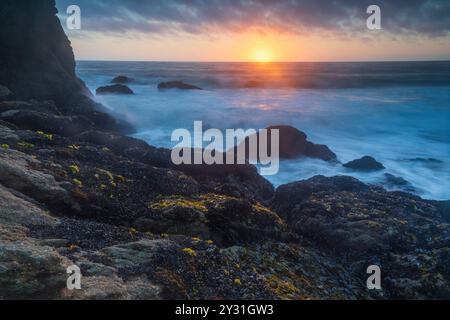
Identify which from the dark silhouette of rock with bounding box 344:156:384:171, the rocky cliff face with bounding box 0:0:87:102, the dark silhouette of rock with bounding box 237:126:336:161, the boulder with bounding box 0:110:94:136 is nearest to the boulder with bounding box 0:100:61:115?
the boulder with bounding box 0:110:94:136

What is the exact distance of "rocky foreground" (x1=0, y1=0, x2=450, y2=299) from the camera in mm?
11281

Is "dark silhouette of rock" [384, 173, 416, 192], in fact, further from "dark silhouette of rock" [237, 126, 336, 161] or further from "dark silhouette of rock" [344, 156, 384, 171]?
"dark silhouette of rock" [237, 126, 336, 161]

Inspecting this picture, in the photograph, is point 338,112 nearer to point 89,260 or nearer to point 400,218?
point 400,218

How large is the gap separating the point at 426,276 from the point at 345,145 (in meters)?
35.4

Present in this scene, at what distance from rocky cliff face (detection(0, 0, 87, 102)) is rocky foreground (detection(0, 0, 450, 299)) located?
49.2ft

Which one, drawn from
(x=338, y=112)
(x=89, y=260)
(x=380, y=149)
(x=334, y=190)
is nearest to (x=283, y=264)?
(x=89, y=260)

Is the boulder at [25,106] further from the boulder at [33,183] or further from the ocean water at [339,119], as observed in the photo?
the boulder at [33,183]

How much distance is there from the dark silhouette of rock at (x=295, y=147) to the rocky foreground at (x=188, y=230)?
40.1 ft

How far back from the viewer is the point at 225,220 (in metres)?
16.8

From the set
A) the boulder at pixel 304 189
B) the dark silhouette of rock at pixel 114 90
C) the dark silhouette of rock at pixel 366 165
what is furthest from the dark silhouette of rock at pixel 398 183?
the dark silhouette of rock at pixel 114 90

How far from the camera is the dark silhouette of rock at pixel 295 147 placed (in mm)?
37031

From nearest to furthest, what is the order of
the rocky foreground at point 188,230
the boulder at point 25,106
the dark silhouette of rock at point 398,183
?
1. the rocky foreground at point 188,230
2. the boulder at point 25,106
3. the dark silhouette of rock at point 398,183

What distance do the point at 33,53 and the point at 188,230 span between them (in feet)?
120

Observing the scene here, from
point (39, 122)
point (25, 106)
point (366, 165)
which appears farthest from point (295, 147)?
point (25, 106)
